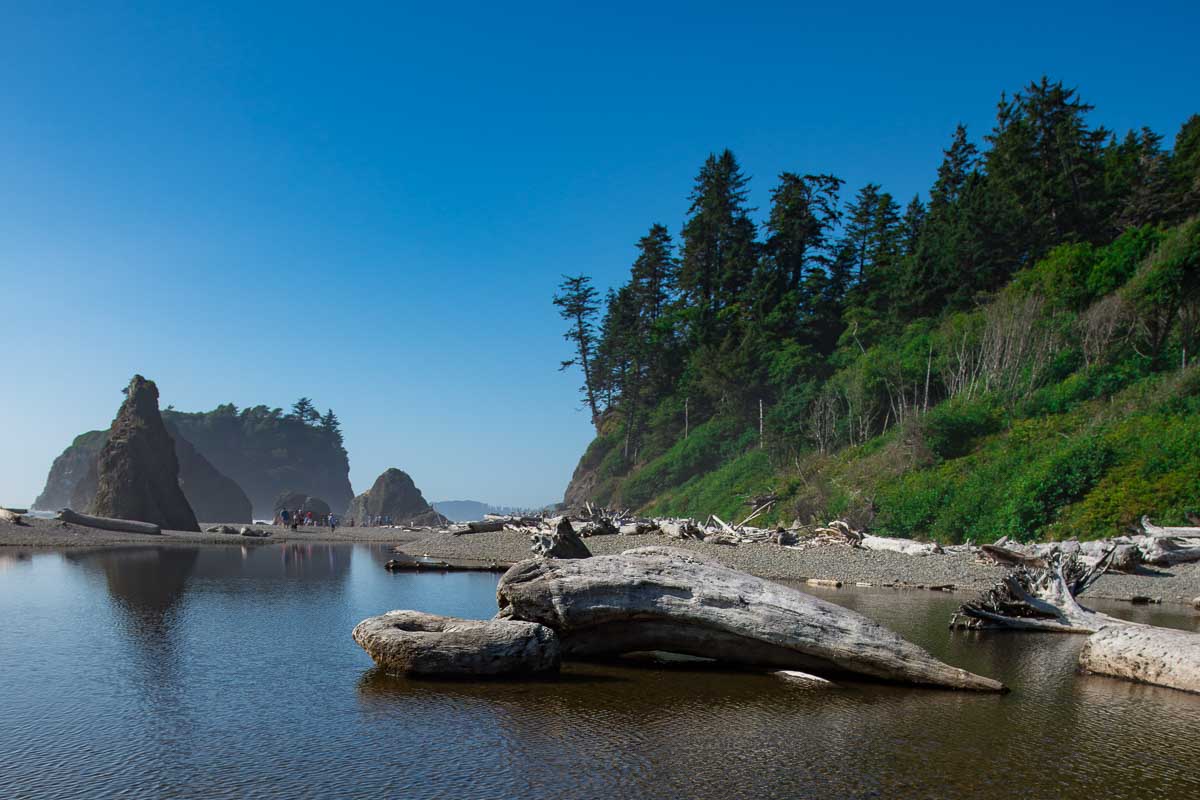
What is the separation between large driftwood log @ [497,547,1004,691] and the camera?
29.5 feet

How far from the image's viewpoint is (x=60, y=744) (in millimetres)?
6852

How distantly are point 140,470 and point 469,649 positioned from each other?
129 ft

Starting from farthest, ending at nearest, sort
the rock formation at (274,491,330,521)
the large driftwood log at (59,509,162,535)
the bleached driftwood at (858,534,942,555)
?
1. the rock formation at (274,491,330,521)
2. the large driftwood log at (59,509,162,535)
3. the bleached driftwood at (858,534,942,555)

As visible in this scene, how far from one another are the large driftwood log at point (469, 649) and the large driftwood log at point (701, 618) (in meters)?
0.47

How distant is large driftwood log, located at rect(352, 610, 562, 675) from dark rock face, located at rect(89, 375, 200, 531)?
37.7 m

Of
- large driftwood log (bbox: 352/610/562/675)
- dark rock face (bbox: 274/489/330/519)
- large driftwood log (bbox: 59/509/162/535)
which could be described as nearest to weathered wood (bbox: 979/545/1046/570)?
large driftwood log (bbox: 352/610/562/675)

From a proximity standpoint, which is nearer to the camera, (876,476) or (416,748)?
(416,748)

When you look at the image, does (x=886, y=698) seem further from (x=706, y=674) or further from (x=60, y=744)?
(x=60, y=744)

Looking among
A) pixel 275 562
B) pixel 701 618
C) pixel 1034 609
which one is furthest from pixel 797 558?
pixel 275 562

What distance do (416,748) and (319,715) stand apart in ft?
5.42

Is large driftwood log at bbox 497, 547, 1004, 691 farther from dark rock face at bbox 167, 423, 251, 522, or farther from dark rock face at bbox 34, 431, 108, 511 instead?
dark rock face at bbox 34, 431, 108, 511

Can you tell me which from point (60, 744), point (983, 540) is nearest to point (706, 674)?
point (60, 744)

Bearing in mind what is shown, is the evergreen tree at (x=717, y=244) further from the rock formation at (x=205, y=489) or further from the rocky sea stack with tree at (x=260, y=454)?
the rocky sea stack with tree at (x=260, y=454)

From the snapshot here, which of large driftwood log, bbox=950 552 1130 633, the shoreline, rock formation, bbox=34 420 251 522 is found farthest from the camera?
rock formation, bbox=34 420 251 522
